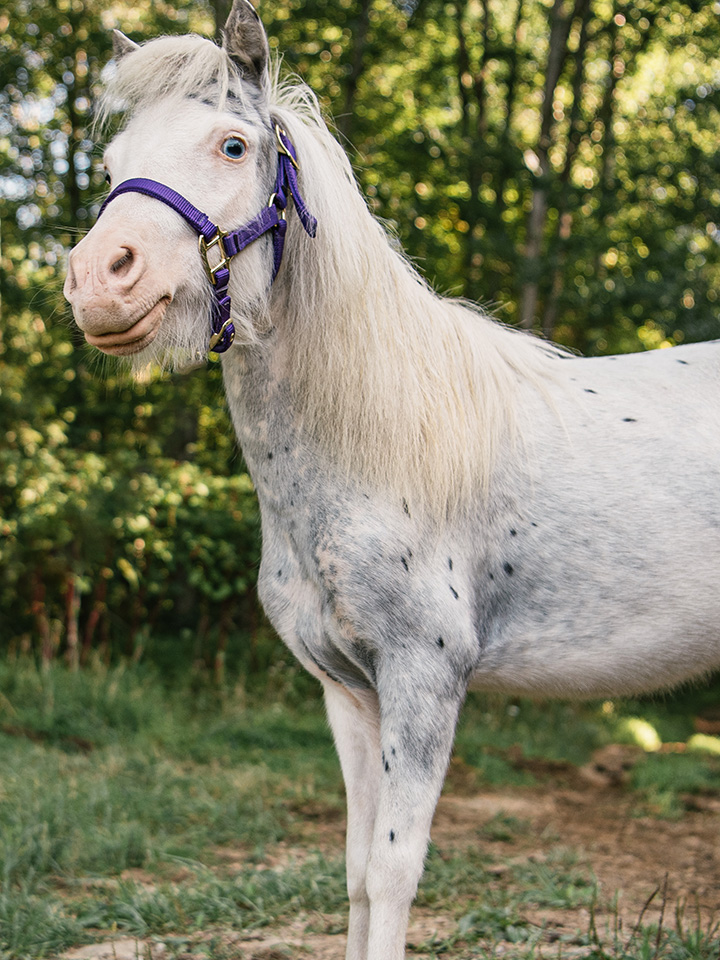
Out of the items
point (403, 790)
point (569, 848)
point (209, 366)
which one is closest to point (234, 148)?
point (403, 790)

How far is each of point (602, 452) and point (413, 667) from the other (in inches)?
35.3

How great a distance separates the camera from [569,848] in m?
4.36

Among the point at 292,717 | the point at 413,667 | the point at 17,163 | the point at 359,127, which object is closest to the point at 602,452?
the point at 413,667

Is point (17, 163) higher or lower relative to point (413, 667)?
higher

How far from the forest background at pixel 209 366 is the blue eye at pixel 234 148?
3974mm

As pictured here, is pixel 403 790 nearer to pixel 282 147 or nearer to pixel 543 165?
pixel 282 147

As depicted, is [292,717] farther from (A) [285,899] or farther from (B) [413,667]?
(B) [413,667]

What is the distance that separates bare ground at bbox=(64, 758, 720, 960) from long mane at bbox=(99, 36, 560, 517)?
177cm

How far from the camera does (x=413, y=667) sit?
7.32 ft

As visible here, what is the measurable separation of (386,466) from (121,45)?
1.56 metres

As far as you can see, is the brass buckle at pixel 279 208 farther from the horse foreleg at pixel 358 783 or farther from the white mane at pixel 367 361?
the horse foreleg at pixel 358 783

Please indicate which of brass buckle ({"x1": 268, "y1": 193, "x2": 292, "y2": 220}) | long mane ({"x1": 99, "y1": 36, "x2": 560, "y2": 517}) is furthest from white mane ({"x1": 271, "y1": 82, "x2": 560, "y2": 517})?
brass buckle ({"x1": 268, "y1": 193, "x2": 292, "y2": 220})

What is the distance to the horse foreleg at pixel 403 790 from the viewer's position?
85.7 inches

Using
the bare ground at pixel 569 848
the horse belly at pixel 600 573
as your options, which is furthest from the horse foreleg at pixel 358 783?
the bare ground at pixel 569 848
